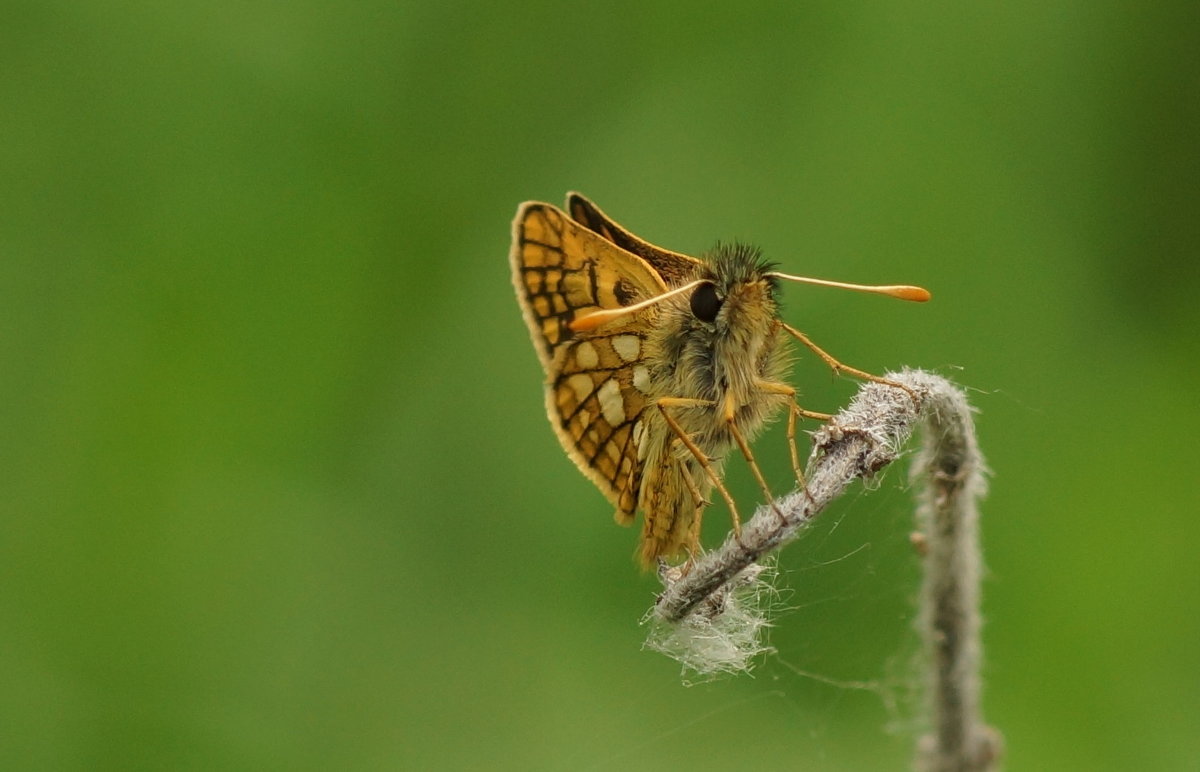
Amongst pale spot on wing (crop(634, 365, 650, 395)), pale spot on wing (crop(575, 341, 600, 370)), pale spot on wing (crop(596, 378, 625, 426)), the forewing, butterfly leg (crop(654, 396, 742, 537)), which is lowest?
butterfly leg (crop(654, 396, 742, 537))

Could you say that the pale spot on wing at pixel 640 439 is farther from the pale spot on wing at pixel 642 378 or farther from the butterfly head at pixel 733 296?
the butterfly head at pixel 733 296

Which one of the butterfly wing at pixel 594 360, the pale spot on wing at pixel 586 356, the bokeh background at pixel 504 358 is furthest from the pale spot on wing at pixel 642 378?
the bokeh background at pixel 504 358

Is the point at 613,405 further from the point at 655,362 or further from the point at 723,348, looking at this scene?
the point at 723,348

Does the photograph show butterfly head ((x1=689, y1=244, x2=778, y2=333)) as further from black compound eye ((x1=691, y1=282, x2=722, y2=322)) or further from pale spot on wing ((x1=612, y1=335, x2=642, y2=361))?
pale spot on wing ((x1=612, y1=335, x2=642, y2=361))

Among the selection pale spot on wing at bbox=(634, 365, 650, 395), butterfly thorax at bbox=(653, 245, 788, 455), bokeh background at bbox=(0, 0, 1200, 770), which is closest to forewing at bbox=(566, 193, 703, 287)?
butterfly thorax at bbox=(653, 245, 788, 455)

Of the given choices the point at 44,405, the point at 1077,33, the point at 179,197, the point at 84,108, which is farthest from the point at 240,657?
the point at 1077,33

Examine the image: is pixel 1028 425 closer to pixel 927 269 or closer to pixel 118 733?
pixel 927 269

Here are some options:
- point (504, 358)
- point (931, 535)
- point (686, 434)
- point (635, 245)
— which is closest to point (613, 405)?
point (686, 434)

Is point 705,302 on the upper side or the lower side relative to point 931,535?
upper
